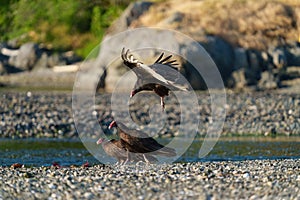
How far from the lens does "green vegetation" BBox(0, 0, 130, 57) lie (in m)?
42.8

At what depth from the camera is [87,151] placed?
58.4 ft

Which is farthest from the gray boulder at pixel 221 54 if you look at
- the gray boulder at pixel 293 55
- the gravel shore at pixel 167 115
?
the gravel shore at pixel 167 115

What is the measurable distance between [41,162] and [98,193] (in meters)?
5.58

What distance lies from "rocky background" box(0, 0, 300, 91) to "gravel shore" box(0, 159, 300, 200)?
1785 centimetres

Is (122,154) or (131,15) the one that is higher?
(131,15)

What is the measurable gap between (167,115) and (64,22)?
2247 centimetres

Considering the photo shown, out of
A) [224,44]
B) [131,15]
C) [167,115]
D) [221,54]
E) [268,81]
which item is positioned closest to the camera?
[167,115]

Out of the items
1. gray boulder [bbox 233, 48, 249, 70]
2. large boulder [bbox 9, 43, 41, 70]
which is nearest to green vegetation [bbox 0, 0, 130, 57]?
large boulder [bbox 9, 43, 41, 70]

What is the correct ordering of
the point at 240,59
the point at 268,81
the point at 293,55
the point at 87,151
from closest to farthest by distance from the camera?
the point at 87,151 → the point at 268,81 → the point at 240,59 → the point at 293,55

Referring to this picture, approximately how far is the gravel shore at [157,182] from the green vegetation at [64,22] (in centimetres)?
2946

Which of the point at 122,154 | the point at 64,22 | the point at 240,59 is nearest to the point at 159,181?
the point at 122,154

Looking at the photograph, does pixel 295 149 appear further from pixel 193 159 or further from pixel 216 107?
pixel 216 107

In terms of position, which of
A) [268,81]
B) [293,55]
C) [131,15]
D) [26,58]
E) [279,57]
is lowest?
[26,58]

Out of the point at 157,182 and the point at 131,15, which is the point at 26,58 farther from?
the point at 157,182
